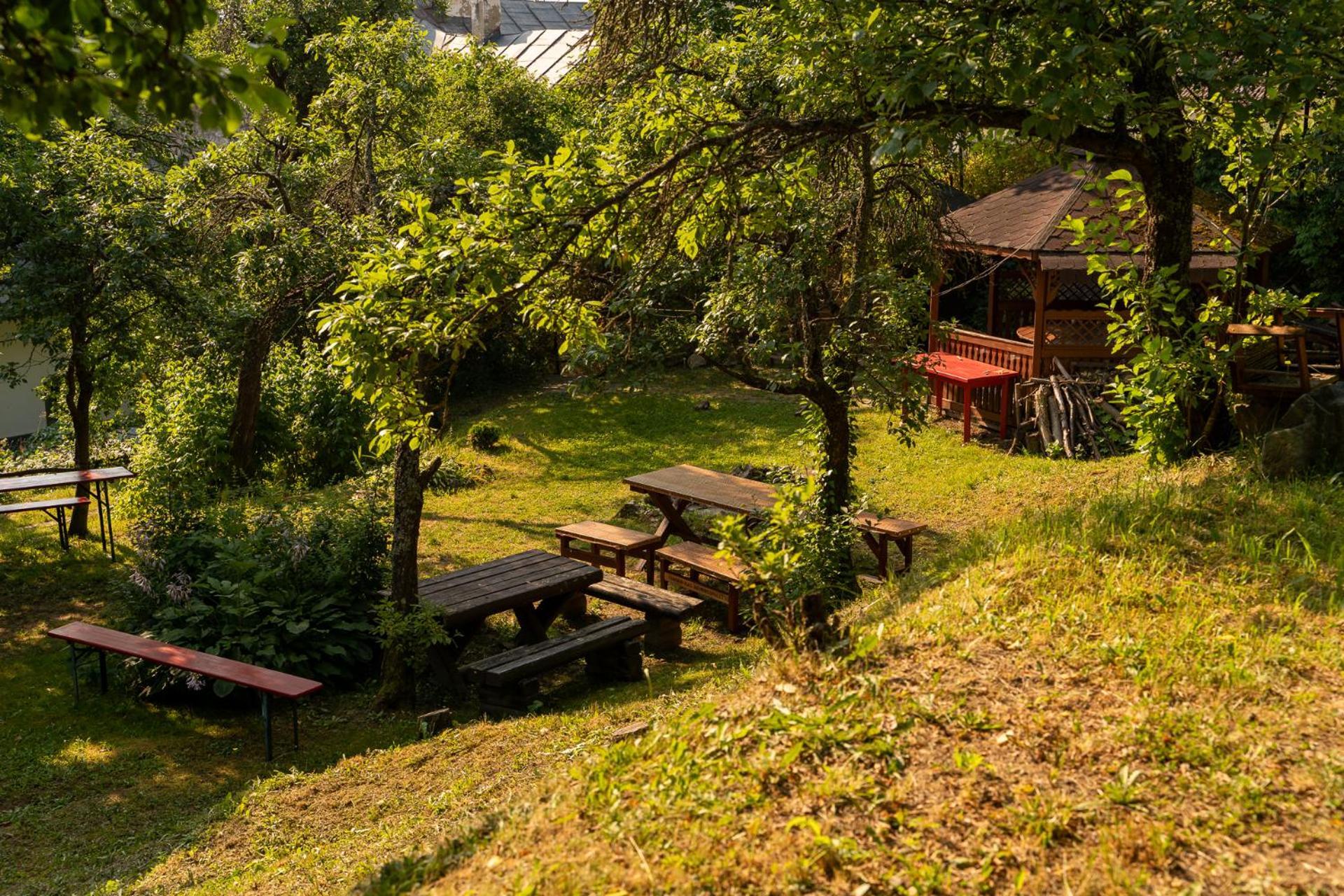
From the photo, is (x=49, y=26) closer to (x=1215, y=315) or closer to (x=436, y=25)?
(x=1215, y=315)

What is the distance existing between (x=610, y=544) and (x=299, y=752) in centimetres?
380

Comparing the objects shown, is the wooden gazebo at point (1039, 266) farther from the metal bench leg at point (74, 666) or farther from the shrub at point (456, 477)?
the metal bench leg at point (74, 666)

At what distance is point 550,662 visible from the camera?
8.09m

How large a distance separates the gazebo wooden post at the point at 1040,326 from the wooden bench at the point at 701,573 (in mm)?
6678

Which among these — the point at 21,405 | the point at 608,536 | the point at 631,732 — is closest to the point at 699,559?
the point at 608,536

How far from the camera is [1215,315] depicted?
8250mm

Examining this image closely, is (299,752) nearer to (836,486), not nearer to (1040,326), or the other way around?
(836,486)

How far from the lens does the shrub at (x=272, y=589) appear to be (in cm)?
861

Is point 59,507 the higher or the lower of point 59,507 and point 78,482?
the lower

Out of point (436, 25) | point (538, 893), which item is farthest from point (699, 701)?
point (436, 25)

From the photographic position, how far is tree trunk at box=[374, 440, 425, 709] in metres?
7.89

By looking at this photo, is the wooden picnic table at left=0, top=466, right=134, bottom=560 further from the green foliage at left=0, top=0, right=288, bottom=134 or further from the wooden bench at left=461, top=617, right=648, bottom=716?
the green foliage at left=0, top=0, right=288, bottom=134

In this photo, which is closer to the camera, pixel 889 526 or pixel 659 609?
pixel 659 609

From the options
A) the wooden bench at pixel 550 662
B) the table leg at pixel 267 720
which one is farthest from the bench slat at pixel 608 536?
the table leg at pixel 267 720
